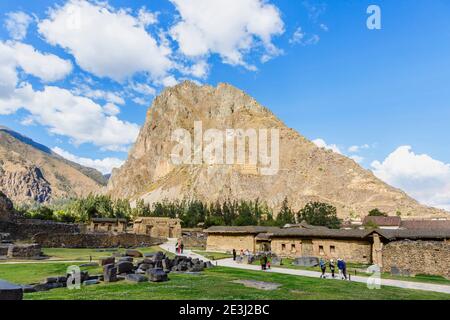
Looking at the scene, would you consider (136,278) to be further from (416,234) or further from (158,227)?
(158,227)

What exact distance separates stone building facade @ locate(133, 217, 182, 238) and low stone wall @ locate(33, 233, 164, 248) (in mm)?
26771

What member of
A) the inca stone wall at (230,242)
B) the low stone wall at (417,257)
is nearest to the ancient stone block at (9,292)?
the low stone wall at (417,257)

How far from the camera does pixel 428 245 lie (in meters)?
28.1

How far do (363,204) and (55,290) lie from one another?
146224 millimetres

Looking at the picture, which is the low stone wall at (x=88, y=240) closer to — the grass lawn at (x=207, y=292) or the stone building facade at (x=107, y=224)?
the stone building facade at (x=107, y=224)

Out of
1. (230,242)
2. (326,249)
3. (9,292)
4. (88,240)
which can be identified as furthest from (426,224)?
(9,292)

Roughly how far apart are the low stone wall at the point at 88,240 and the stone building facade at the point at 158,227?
1054 inches

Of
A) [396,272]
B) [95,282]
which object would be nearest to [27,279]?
[95,282]

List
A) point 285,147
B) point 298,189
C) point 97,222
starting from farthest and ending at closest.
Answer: point 285,147 → point 298,189 → point 97,222

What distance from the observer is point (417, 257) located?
93.7ft

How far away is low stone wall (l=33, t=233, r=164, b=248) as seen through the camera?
1737 inches

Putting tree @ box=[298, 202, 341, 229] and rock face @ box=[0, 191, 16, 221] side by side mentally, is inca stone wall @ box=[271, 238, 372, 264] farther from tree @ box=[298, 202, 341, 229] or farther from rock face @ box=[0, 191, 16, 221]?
tree @ box=[298, 202, 341, 229]

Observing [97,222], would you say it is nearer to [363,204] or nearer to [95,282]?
[95,282]

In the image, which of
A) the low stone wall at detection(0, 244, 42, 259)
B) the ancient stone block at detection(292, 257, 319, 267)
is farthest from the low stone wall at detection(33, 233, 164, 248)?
the ancient stone block at detection(292, 257, 319, 267)
